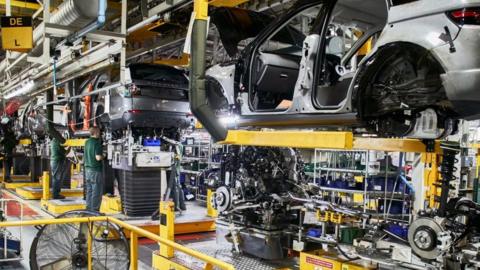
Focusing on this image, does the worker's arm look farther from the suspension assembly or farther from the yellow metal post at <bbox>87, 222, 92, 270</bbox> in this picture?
the suspension assembly

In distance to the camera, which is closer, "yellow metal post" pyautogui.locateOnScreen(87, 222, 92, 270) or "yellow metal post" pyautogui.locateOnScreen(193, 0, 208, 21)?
"yellow metal post" pyautogui.locateOnScreen(193, 0, 208, 21)

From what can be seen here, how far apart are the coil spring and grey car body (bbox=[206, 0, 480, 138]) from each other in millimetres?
585

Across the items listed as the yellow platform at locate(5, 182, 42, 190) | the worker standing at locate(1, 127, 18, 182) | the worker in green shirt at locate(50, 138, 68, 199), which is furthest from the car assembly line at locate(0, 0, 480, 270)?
the worker standing at locate(1, 127, 18, 182)

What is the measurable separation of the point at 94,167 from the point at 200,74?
16.7ft

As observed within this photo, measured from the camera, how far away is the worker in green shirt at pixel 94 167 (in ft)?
27.6

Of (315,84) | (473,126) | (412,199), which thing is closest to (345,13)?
(315,84)

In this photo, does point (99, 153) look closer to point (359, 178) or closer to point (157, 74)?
point (157, 74)

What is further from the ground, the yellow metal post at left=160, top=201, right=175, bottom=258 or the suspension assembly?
the suspension assembly

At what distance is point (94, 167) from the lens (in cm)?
848

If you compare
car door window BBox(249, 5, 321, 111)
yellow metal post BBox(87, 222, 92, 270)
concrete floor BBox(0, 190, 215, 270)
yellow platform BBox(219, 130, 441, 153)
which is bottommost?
concrete floor BBox(0, 190, 215, 270)

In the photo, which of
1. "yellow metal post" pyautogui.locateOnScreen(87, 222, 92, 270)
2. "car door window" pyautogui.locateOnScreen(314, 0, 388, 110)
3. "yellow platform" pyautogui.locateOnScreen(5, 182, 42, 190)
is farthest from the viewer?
"yellow platform" pyautogui.locateOnScreen(5, 182, 42, 190)

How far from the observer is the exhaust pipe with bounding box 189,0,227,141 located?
158 inches

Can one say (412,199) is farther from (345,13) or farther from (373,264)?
(345,13)

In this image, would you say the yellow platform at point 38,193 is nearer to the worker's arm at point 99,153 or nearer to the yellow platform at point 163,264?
the worker's arm at point 99,153
